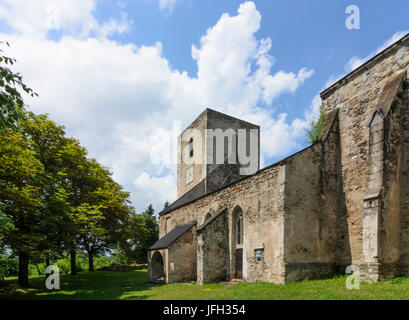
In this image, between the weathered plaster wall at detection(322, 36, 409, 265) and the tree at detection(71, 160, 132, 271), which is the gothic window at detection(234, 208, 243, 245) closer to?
the weathered plaster wall at detection(322, 36, 409, 265)

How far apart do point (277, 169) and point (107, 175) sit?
677 inches

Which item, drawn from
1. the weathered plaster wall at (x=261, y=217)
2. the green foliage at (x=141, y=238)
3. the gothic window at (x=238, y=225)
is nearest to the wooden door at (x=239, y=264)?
the weathered plaster wall at (x=261, y=217)

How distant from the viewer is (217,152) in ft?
85.2

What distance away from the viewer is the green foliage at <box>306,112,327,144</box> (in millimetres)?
14291

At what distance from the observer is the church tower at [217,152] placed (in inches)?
1011

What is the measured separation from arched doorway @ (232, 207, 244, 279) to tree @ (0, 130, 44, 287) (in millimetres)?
9786

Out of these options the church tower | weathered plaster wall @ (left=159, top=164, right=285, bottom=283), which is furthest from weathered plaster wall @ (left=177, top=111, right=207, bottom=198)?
weathered plaster wall @ (left=159, top=164, right=285, bottom=283)

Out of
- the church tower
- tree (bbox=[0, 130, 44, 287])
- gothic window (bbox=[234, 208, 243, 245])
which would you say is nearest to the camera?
tree (bbox=[0, 130, 44, 287])

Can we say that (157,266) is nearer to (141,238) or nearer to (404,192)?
(141,238)

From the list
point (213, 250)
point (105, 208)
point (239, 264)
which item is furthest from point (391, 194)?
point (105, 208)

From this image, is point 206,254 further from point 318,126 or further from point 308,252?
point 318,126

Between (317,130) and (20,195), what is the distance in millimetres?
14289

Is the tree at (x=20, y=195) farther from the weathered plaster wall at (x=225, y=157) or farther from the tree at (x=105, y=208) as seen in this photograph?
the weathered plaster wall at (x=225, y=157)
